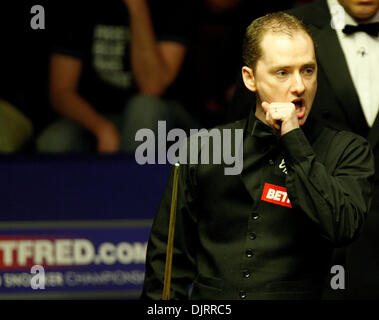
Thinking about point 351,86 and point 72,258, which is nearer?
point 351,86

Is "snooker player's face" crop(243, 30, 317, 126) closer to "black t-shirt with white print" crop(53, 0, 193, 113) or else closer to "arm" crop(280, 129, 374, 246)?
"arm" crop(280, 129, 374, 246)

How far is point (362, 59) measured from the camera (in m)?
4.25

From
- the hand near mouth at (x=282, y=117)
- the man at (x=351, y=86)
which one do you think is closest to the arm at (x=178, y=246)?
the hand near mouth at (x=282, y=117)

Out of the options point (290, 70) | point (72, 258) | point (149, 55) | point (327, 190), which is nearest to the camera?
point (327, 190)

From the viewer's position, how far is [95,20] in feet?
19.3

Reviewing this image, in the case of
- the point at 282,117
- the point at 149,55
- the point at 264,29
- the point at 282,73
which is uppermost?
the point at 149,55

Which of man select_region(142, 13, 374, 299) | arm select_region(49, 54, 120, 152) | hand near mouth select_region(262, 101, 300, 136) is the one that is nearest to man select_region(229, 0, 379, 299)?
man select_region(142, 13, 374, 299)

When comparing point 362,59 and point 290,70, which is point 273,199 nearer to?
point 290,70

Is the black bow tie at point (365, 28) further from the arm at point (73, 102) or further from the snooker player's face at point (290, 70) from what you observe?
the arm at point (73, 102)

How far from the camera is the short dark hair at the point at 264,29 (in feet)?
10.7

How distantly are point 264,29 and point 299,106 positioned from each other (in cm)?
27

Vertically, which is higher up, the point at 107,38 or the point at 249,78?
the point at 107,38

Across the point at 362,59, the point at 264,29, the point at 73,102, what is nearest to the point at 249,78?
the point at 264,29

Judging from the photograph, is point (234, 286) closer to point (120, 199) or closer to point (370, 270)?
point (370, 270)
